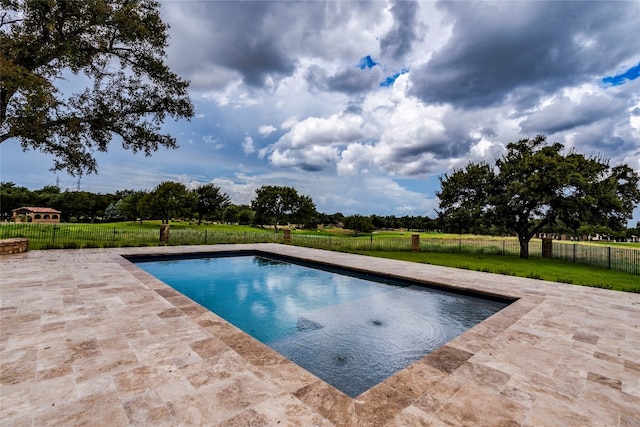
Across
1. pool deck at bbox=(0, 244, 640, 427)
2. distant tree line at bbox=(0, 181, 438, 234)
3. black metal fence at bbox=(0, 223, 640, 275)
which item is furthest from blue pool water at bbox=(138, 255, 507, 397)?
distant tree line at bbox=(0, 181, 438, 234)

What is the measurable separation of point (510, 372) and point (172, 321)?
4630 millimetres

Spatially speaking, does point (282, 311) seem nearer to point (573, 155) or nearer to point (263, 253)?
point (263, 253)

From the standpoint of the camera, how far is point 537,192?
16.9 m

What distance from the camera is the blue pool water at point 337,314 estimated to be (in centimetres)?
442

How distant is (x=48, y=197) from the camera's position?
5816 cm

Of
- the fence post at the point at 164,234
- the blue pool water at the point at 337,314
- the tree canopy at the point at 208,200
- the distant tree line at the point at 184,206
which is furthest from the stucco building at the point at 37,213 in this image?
the blue pool water at the point at 337,314

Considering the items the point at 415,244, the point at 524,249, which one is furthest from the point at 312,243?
the point at 524,249

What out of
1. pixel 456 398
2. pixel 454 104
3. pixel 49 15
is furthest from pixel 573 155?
pixel 49 15

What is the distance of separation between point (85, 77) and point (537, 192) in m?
24.3

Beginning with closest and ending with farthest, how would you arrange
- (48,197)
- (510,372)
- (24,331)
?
1. (510,372)
2. (24,331)
3. (48,197)

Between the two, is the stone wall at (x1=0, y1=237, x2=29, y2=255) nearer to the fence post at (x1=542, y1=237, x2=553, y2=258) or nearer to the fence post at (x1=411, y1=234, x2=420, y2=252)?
the fence post at (x1=411, y1=234, x2=420, y2=252)

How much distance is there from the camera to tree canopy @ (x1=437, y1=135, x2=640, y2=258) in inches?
645

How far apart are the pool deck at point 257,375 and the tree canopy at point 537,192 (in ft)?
45.8

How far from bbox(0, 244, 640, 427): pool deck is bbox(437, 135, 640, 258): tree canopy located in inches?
550
